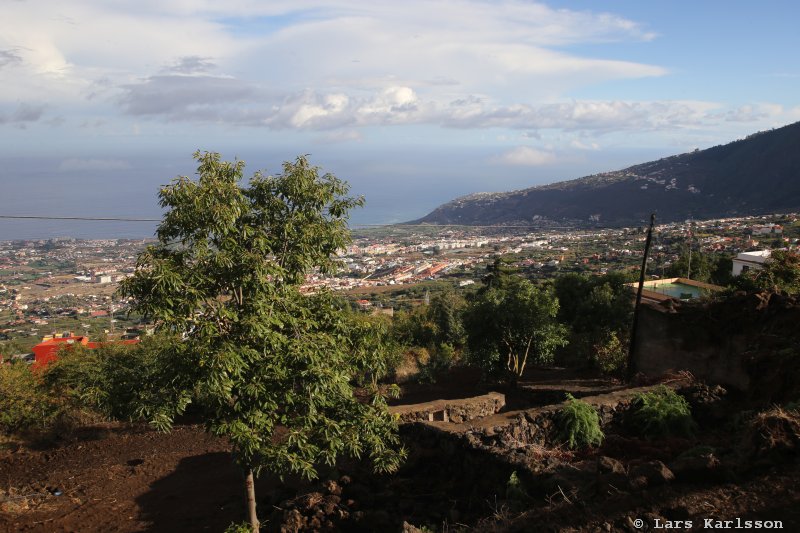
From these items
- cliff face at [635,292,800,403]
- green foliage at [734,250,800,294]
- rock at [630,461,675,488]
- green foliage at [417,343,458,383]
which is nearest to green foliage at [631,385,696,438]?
cliff face at [635,292,800,403]

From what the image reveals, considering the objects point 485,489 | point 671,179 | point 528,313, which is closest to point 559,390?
point 528,313

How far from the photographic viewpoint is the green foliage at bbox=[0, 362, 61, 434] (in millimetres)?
11812

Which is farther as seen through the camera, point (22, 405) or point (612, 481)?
point (22, 405)

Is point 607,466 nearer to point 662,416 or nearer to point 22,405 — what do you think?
point 662,416

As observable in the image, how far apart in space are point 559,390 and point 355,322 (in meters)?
8.49

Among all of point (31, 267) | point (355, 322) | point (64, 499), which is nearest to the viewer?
point (355, 322)

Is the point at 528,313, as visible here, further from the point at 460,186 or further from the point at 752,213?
the point at 460,186

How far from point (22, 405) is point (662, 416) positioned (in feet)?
42.7

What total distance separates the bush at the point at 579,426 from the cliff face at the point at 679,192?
6015 cm

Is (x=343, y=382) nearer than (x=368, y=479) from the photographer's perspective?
Yes

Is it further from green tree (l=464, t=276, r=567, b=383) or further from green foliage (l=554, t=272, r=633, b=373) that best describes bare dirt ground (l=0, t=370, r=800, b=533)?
green foliage (l=554, t=272, r=633, b=373)

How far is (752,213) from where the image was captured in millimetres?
58219

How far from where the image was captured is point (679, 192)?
72125mm

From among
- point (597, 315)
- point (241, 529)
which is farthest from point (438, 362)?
point (241, 529)
